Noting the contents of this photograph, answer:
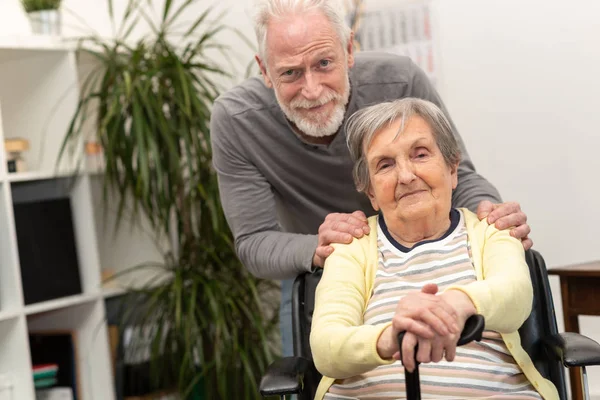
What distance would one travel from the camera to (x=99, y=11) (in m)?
3.93

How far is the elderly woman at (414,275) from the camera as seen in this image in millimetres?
1566

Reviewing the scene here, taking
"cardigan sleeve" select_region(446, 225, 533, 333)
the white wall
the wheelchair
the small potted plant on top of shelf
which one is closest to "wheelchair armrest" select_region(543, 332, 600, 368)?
the wheelchair

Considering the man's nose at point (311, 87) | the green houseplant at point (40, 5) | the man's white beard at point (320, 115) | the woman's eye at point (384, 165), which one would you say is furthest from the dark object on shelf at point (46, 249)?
the woman's eye at point (384, 165)

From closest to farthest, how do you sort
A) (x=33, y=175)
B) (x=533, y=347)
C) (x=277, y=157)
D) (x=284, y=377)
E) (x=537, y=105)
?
(x=284, y=377) → (x=533, y=347) → (x=277, y=157) → (x=537, y=105) → (x=33, y=175)

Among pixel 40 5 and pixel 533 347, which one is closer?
pixel 533 347

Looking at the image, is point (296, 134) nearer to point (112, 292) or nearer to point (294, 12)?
point (294, 12)

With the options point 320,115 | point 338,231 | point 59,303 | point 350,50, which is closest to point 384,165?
point 338,231

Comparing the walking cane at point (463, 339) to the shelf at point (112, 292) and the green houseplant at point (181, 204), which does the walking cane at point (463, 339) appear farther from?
the shelf at point (112, 292)

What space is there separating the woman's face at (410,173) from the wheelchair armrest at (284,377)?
36 centimetres

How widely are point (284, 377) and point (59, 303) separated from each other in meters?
1.75

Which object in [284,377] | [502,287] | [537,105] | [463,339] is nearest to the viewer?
[463,339]

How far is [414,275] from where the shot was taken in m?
1.73

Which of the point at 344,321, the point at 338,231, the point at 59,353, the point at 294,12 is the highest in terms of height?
the point at 294,12

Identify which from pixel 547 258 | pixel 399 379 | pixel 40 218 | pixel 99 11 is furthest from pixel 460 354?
pixel 99 11
